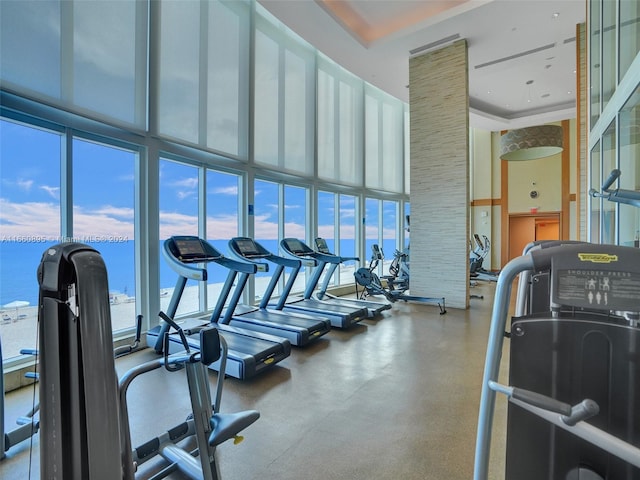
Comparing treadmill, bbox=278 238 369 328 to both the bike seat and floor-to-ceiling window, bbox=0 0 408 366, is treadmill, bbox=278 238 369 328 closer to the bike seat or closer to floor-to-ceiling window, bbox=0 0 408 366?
floor-to-ceiling window, bbox=0 0 408 366

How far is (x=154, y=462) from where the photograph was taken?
2.26 meters

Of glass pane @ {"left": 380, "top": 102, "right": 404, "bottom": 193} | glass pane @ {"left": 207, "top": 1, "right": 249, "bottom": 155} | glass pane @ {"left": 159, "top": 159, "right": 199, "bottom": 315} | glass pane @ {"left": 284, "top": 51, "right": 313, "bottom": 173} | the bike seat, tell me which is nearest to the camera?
the bike seat

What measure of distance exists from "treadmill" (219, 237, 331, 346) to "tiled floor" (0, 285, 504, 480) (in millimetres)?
249

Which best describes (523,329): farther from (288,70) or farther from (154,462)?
(288,70)

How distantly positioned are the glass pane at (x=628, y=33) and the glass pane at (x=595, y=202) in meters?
1.36

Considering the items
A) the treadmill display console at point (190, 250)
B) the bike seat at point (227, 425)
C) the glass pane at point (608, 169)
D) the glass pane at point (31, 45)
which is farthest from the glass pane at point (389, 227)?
the bike seat at point (227, 425)

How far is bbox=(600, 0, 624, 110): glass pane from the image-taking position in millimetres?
3666

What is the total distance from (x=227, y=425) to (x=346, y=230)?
789cm

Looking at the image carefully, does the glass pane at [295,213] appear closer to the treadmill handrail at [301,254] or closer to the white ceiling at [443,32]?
the treadmill handrail at [301,254]

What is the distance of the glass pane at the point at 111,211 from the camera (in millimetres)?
4160

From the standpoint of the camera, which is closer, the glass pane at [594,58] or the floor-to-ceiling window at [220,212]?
the glass pane at [594,58]

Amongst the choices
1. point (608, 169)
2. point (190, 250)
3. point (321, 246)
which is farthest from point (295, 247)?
point (608, 169)

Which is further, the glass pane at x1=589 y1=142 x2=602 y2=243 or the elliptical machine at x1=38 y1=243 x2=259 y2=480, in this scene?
the glass pane at x1=589 y1=142 x2=602 y2=243

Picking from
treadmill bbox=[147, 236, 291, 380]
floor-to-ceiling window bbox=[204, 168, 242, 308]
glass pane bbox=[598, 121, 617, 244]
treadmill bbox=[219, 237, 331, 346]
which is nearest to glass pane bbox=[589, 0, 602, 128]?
glass pane bbox=[598, 121, 617, 244]
